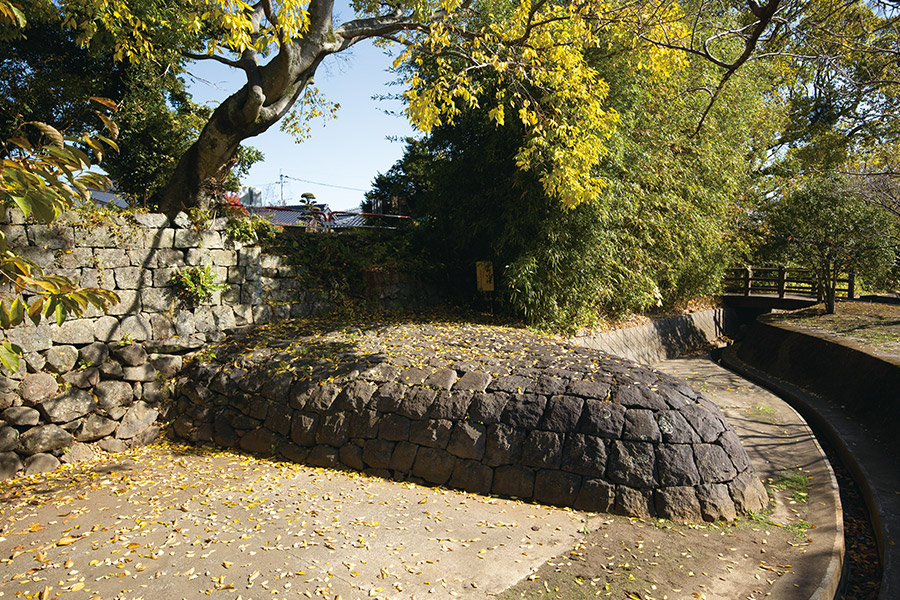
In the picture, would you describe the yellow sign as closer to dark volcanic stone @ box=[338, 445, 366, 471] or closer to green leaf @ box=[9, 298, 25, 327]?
dark volcanic stone @ box=[338, 445, 366, 471]

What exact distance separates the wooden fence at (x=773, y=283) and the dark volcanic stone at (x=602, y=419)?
10.9 metres

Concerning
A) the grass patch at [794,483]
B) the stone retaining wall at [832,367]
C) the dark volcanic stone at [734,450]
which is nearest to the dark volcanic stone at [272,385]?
the dark volcanic stone at [734,450]

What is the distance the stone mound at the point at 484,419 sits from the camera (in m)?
4.44

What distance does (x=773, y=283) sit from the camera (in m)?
15.2

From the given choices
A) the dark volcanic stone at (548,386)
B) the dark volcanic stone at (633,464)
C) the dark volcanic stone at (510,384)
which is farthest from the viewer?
the dark volcanic stone at (510,384)

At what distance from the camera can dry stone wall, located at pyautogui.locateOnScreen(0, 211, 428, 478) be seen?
5.16 m

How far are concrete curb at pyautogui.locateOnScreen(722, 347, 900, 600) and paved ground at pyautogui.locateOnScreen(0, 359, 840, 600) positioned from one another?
0.42 metres

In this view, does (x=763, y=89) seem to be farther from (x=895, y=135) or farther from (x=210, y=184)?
(x=210, y=184)

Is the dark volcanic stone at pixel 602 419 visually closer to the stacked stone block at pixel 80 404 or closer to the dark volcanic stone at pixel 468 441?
the dark volcanic stone at pixel 468 441

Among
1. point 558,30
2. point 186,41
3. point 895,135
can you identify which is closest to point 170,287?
point 186,41

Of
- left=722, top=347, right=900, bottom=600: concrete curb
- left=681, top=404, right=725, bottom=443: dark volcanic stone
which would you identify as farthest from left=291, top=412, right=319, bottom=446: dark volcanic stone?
left=722, top=347, right=900, bottom=600: concrete curb

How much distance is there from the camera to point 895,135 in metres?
8.37

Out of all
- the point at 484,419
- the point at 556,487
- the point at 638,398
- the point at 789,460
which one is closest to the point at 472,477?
the point at 484,419

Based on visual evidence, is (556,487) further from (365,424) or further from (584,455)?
(365,424)
